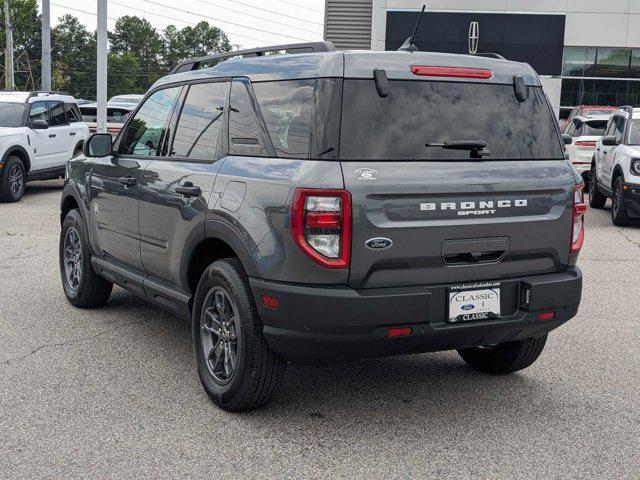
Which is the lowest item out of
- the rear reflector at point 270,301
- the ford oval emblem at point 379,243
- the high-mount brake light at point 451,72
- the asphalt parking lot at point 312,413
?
the asphalt parking lot at point 312,413

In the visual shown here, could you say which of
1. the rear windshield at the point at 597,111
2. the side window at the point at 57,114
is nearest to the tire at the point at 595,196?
the rear windshield at the point at 597,111

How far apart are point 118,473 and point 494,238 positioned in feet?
7.01

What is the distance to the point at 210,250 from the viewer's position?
4.93 m

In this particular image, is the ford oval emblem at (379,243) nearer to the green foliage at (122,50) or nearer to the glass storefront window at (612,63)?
the glass storefront window at (612,63)

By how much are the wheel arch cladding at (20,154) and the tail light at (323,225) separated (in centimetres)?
1228

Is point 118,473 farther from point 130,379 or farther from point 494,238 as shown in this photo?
point 494,238

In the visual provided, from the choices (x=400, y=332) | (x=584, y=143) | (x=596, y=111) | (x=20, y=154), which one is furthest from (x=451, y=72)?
(x=596, y=111)

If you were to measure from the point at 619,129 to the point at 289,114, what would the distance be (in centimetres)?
1167

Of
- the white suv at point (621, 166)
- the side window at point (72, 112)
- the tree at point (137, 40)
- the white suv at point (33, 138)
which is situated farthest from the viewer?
the tree at point (137, 40)

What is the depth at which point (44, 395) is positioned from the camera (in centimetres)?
486

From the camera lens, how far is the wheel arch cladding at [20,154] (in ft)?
49.3

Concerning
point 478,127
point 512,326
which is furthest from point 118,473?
point 478,127

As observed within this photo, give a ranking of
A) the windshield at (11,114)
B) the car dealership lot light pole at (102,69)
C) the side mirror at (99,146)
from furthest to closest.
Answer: the car dealership lot light pole at (102,69), the windshield at (11,114), the side mirror at (99,146)

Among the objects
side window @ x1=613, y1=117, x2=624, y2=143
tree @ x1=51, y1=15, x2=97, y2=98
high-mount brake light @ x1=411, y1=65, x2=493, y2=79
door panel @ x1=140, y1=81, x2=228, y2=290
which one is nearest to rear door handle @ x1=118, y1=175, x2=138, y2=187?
door panel @ x1=140, y1=81, x2=228, y2=290
